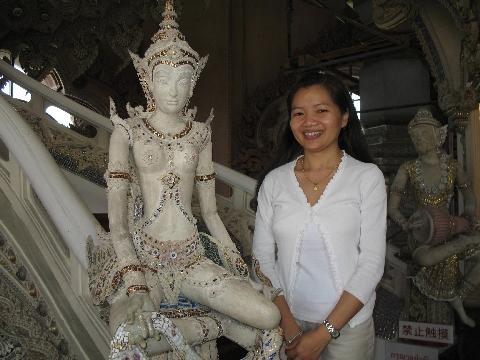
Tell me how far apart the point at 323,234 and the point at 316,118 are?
387 mm

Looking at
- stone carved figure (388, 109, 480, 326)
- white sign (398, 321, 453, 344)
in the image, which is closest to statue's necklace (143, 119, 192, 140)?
white sign (398, 321, 453, 344)

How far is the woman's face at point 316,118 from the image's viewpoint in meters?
1.82

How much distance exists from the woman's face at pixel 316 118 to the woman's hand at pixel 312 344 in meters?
0.61

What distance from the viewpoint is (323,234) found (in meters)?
1.74

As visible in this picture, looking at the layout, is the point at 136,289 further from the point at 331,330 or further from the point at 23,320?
the point at 23,320

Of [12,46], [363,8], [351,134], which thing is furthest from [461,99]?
[12,46]

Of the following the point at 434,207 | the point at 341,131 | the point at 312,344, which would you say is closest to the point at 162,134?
the point at 341,131

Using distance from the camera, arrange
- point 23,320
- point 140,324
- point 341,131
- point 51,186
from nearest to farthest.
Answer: point 140,324 → point 341,131 → point 51,186 → point 23,320

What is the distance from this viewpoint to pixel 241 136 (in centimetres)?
829

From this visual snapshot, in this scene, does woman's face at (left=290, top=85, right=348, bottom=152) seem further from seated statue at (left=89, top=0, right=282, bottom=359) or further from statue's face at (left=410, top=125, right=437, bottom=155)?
statue's face at (left=410, top=125, right=437, bottom=155)

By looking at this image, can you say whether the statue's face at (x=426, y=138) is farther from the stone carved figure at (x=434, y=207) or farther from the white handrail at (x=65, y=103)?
the white handrail at (x=65, y=103)

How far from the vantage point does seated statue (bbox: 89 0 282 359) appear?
1.87 meters

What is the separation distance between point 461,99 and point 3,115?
4375 millimetres

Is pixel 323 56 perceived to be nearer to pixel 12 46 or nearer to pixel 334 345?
pixel 12 46
